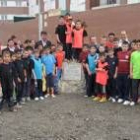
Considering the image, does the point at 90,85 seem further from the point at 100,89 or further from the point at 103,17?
the point at 103,17

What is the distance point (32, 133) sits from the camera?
10828 millimetres

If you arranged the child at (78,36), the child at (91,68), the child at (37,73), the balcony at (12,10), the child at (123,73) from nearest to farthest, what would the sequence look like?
the child at (123,73) → the child at (37,73) → the child at (91,68) → the child at (78,36) → the balcony at (12,10)

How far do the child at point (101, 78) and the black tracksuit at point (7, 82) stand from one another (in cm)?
269

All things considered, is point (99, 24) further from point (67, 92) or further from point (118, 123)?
point (118, 123)

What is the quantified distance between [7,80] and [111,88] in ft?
10.2

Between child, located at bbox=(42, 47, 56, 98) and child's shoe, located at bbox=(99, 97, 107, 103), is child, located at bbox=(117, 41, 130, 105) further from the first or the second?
child, located at bbox=(42, 47, 56, 98)

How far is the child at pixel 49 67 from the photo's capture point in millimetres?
15250

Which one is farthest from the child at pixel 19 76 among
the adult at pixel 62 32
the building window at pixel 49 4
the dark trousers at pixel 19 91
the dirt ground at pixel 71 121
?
the building window at pixel 49 4

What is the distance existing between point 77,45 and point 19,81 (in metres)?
3.70

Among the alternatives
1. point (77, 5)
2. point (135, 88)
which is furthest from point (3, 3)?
point (135, 88)

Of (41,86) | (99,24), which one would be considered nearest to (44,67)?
(41,86)

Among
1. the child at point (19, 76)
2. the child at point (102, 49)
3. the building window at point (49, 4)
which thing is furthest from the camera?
the building window at point (49, 4)

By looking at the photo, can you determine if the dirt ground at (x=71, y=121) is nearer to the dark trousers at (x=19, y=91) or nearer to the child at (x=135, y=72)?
the dark trousers at (x=19, y=91)

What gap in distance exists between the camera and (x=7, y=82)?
43.2 feet
